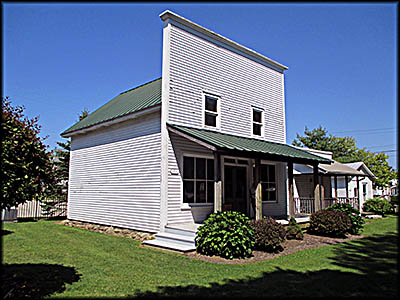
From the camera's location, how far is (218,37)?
45.7 ft

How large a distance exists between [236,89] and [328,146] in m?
37.3

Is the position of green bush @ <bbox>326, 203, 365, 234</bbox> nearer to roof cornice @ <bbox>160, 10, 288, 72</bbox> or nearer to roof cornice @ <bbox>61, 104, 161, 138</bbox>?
roof cornice @ <bbox>160, 10, 288, 72</bbox>

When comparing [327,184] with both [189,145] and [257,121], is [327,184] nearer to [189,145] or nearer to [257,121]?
[257,121]

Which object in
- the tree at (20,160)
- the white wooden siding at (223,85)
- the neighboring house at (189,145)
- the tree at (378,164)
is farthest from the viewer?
the tree at (378,164)

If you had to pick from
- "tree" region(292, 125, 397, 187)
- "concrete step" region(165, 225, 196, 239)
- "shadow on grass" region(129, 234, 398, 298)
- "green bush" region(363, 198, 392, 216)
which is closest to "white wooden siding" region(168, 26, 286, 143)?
"concrete step" region(165, 225, 196, 239)

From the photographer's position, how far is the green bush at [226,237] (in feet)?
28.6

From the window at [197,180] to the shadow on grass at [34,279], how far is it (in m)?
5.34

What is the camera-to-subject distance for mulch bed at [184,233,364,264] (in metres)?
8.45

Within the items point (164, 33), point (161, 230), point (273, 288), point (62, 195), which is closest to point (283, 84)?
point (164, 33)

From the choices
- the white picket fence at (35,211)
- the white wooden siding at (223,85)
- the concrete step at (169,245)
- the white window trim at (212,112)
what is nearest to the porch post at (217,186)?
the concrete step at (169,245)

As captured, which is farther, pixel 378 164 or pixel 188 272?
pixel 378 164

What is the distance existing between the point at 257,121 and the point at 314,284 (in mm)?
10396

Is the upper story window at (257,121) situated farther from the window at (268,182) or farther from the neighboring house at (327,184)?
the neighboring house at (327,184)

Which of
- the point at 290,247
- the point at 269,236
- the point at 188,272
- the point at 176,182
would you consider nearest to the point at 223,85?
the point at 176,182
